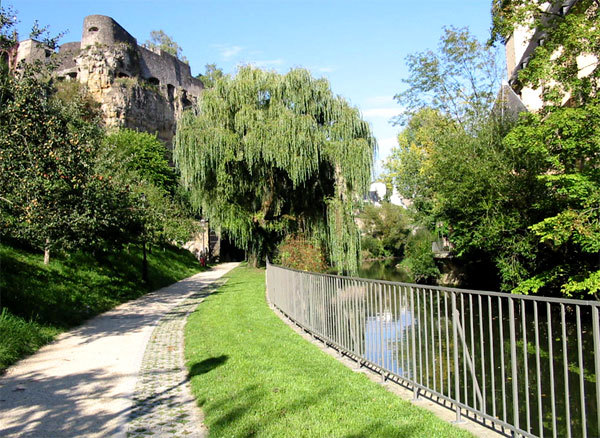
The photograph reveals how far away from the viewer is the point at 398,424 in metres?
4.40

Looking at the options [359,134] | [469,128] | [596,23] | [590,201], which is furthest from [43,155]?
[469,128]

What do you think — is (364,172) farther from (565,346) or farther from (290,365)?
(565,346)

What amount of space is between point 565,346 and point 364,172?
50.6 ft

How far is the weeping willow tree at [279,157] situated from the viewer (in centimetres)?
1873

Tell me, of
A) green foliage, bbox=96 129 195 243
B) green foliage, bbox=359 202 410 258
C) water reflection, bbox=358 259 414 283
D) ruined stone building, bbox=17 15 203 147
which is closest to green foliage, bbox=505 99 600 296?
water reflection, bbox=358 259 414 283

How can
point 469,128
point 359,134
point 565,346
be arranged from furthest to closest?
point 469,128
point 359,134
point 565,346

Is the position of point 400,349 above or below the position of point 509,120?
below

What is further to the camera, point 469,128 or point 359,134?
point 469,128

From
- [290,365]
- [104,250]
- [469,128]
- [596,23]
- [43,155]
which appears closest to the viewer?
[290,365]

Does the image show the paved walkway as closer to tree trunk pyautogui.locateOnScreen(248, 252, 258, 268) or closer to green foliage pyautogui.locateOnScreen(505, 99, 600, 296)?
green foliage pyautogui.locateOnScreen(505, 99, 600, 296)

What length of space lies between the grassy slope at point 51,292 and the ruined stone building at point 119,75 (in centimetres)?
3284

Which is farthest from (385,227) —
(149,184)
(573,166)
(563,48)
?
(573,166)

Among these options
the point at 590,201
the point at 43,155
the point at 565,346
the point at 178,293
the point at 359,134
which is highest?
the point at 359,134

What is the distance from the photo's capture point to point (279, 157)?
1862 cm
